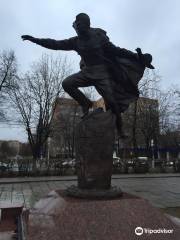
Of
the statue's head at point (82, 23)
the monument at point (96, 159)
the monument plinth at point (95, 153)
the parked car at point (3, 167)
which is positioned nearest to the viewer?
the monument at point (96, 159)

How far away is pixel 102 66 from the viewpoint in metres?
7.91

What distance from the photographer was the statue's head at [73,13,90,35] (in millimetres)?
7602

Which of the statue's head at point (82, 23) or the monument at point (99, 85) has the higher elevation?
the statue's head at point (82, 23)

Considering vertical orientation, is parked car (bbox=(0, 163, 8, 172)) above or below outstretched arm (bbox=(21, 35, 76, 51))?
below

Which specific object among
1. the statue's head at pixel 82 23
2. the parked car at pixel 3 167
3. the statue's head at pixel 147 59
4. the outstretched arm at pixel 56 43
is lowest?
the parked car at pixel 3 167

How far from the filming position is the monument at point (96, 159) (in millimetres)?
5875

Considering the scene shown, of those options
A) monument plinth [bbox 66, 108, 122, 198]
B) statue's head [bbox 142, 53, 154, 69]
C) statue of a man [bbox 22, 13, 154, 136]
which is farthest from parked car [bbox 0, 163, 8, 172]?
statue's head [bbox 142, 53, 154, 69]

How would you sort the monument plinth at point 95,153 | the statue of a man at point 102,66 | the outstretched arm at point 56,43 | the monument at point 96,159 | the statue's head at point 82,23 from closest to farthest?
1. the monument at point 96,159
2. the monument plinth at point 95,153
3. the statue's head at point 82,23
4. the statue of a man at point 102,66
5. the outstretched arm at point 56,43

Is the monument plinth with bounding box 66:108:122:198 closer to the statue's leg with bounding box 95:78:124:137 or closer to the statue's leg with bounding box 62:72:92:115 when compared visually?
the statue's leg with bounding box 95:78:124:137

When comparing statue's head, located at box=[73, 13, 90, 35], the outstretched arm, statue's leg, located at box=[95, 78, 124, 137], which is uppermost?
statue's head, located at box=[73, 13, 90, 35]

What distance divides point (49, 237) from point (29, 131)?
27846 millimetres

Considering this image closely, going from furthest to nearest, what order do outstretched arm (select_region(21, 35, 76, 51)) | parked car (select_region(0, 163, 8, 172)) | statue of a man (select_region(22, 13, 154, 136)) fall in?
1. parked car (select_region(0, 163, 8, 172))
2. outstretched arm (select_region(21, 35, 76, 51))
3. statue of a man (select_region(22, 13, 154, 136))

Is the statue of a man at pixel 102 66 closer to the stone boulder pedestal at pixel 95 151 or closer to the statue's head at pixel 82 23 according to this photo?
the statue's head at pixel 82 23

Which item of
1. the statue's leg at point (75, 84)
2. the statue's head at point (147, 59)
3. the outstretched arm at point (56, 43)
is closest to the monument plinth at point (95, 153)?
the statue's leg at point (75, 84)
